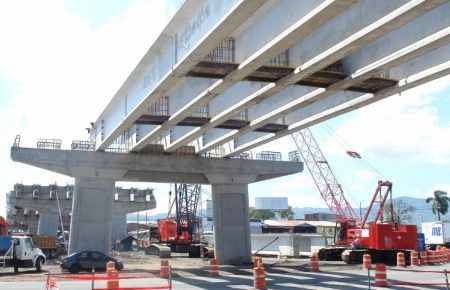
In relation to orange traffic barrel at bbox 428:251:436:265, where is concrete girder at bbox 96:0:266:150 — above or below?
above

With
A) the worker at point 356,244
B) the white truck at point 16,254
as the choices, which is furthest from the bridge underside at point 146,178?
the worker at point 356,244

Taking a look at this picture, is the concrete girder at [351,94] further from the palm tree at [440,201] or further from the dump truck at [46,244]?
the palm tree at [440,201]

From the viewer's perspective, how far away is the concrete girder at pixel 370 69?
13524 mm

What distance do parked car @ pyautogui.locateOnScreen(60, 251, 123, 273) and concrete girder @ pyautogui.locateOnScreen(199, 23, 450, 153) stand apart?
11790 millimetres

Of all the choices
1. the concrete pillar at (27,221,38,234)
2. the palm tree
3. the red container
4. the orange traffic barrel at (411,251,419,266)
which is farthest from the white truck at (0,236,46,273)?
the palm tree

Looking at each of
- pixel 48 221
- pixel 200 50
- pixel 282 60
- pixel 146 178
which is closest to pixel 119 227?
pixel 48 221

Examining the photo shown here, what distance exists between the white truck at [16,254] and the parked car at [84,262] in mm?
2372

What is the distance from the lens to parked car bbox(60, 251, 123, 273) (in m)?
28.2

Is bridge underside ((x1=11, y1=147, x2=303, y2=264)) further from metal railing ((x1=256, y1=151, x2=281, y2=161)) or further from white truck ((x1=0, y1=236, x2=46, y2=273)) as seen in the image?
white truck ((x1=0, y1=236, x2=46, y2=273))

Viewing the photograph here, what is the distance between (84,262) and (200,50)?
58.3 feet

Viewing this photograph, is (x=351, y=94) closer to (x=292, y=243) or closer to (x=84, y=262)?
(x=84, y=262)

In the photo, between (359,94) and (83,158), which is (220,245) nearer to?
(83,158)

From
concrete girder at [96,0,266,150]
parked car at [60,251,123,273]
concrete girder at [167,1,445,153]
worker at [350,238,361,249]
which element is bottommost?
parked car at [60,251,123,273]

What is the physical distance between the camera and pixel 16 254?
2945 cm
